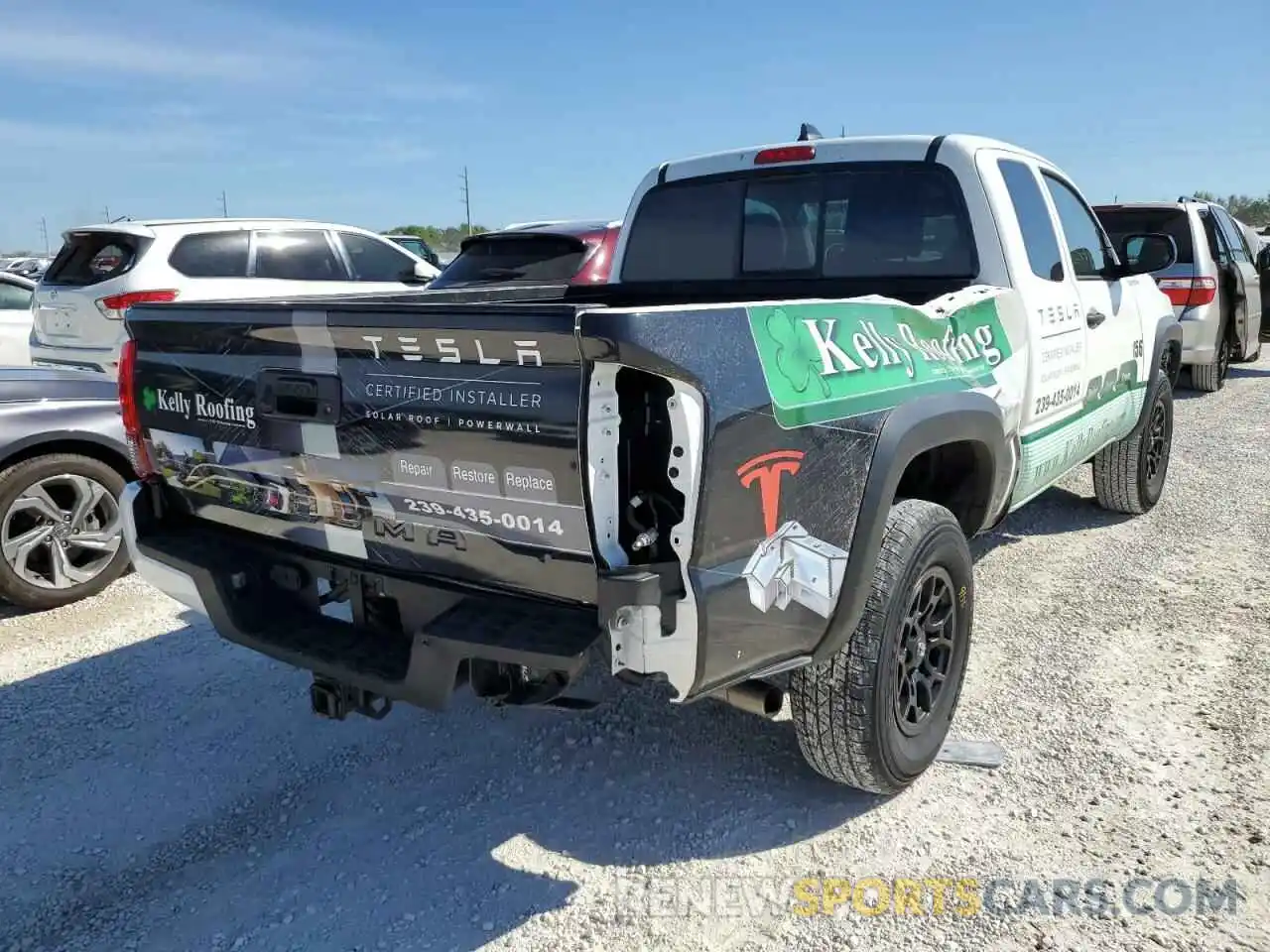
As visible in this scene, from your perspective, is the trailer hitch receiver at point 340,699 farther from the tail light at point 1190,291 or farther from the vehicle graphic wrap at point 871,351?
the tail light at point 1190,291

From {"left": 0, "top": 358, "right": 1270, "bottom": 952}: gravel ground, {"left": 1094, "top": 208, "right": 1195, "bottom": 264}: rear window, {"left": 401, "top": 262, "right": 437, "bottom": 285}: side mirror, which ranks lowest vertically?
{"left": 0, "top": 358, "right": 1270, "bottom": 952}: gravel ground

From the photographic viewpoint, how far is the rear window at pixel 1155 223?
383 inches

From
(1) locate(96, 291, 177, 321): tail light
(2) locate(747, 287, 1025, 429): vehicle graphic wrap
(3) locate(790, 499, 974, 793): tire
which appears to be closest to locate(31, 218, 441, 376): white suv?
(1) locate(96, 291, 177, 321): tail light

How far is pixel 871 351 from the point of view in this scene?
275 cm

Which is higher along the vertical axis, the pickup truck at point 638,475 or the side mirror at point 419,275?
the side mirror at point 419,275

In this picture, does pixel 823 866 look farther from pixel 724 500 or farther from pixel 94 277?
pixel 94 277

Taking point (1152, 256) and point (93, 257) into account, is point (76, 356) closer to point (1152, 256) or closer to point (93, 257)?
point (93, 257)

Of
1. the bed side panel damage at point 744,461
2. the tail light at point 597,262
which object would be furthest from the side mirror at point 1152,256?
the tail light at point 597,262

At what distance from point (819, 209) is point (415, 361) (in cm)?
226

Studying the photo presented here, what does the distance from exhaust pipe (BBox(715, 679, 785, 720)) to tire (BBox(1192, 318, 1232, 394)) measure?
9791 mm

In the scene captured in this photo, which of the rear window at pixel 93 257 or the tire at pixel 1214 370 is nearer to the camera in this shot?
the rear window at pixel 93 257

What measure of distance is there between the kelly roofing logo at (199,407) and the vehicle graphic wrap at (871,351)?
1486 millimetres

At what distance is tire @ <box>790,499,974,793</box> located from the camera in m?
2.80

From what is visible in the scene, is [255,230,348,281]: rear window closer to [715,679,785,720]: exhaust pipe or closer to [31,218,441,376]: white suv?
[31,218,441,376]: white suv
